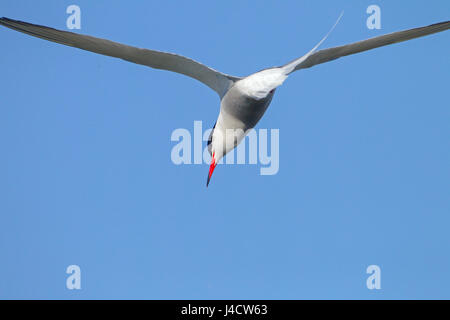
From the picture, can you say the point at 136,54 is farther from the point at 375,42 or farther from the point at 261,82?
the point at 375,42

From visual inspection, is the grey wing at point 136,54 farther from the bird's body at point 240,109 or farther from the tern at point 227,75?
the bird's body at point 240,109

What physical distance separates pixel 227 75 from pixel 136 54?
58 centimetres

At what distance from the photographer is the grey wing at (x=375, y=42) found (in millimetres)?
3779

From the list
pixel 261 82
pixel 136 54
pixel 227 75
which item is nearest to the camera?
pixel 261 82

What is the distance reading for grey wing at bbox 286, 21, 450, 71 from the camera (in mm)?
3779

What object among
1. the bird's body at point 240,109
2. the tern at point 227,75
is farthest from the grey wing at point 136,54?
the bird's body at point 240,109

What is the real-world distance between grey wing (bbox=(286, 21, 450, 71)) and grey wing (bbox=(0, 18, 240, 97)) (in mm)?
540

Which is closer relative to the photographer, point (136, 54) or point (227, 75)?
point (136, 54)

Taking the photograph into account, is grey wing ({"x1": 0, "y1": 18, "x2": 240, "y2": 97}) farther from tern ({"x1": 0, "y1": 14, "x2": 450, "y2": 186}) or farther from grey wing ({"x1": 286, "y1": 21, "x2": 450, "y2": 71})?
grey wing ({"x1": 286, "y1": 21, "x2": 450, "y2": 71})

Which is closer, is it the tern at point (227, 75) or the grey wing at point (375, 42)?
the tern at point (227, 75)

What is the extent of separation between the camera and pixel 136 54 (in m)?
3.68

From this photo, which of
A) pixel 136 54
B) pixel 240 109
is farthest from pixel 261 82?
pixel 136 54
